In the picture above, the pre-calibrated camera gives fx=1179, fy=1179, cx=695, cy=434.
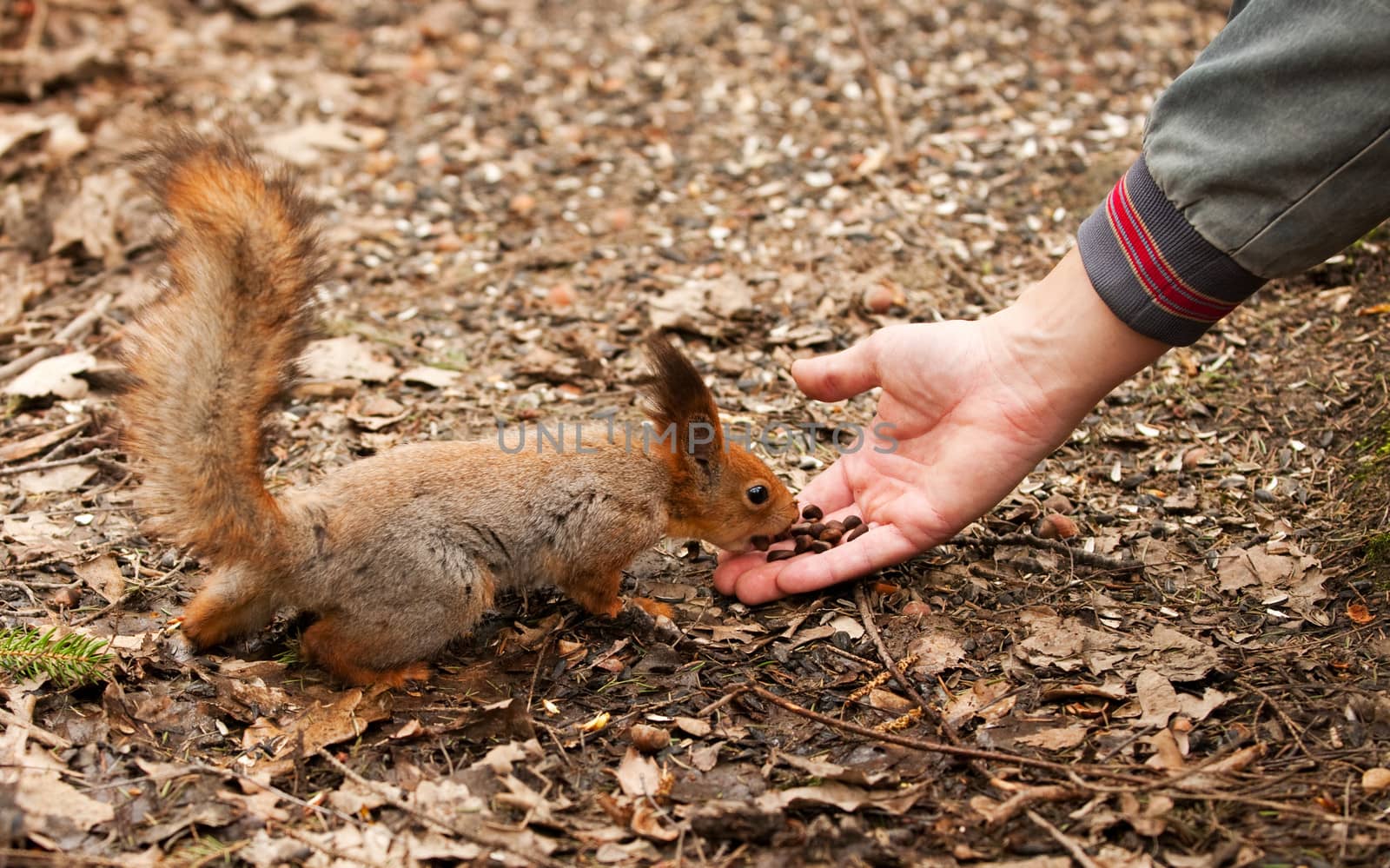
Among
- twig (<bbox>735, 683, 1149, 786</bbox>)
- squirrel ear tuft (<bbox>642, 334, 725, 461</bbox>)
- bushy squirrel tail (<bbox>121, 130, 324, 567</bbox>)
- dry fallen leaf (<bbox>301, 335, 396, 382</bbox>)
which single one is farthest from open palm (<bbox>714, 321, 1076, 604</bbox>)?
dry fallen leaf (<bbox>301, 335, 396, 382</bbox>)

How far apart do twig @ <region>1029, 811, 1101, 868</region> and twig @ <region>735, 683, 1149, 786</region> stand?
14 centimetres

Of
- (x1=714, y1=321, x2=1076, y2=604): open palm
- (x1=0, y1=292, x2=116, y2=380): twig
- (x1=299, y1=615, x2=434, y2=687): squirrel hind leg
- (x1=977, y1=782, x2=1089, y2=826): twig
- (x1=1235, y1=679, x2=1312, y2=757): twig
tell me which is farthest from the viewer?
(x1=0, y1=292, x2=116, y2=380): twig

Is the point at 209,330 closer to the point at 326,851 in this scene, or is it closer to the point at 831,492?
the point at 326,851

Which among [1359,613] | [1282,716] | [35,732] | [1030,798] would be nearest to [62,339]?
[35,732]

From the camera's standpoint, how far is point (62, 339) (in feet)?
16.3

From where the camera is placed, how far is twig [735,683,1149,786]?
9.12 ft

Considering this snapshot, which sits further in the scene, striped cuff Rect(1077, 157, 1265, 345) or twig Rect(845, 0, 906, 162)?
twig Rect(845, 0, 906, 162)

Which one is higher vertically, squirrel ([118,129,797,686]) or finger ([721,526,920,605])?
squirrel ([118,129,797,686])

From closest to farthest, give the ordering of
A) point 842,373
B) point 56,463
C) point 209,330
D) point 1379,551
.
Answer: point 209,330 < point 1379,551 < point 842,373 < point 56,463

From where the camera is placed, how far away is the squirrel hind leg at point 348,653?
10.7ft

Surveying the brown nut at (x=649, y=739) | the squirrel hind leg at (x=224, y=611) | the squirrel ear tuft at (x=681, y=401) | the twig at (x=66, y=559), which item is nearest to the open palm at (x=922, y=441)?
the squirrel ear tuft at (x=681, y=401)

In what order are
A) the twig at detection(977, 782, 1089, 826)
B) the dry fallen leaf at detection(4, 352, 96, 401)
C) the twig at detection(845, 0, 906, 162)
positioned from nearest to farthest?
the twig at detection(977, 782, 1089, 826)
the dry fallen leaf at detection(4, 352, 96, 401)
the twig at detection(845, 0, 906, 162)

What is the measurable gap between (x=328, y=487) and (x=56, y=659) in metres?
0.81

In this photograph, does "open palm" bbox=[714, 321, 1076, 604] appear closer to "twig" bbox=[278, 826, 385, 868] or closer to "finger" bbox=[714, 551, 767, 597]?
"finger" bbox=[714, 551, 767, 597]
